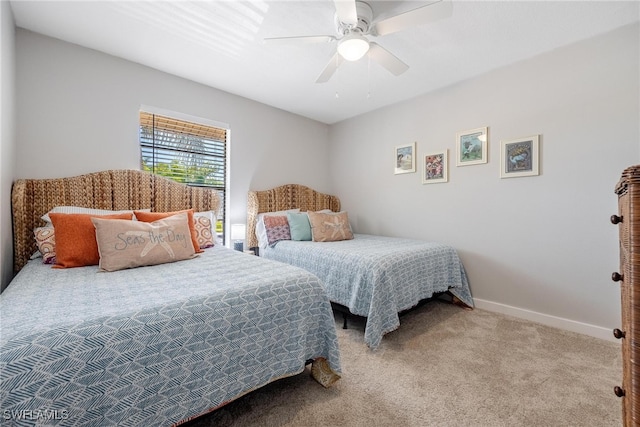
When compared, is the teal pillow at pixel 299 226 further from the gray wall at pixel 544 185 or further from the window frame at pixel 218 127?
the gray wall at pixel 544 185

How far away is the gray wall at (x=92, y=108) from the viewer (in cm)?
221

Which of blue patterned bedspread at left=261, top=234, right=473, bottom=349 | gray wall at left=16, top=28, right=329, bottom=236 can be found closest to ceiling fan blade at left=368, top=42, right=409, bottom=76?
blue patterned bedspread at left=261, top=234, right=473, bottom=349

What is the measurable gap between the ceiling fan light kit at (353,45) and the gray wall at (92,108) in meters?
2.00

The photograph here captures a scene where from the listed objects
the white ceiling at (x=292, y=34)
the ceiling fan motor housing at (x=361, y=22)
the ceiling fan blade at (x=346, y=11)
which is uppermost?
the white ceiling at (x=292, y=34)

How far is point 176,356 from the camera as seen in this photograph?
106 centimetres

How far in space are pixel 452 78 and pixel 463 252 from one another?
77.9 inches

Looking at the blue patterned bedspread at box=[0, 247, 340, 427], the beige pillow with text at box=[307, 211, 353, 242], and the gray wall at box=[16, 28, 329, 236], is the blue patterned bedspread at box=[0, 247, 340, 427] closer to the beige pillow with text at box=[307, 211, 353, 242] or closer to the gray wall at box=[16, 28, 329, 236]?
the gray wall at box=[16, 28, 329, 236]

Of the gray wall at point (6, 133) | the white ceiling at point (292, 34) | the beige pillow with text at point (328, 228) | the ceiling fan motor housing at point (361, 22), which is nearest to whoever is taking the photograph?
the gray wall at point (6, 133)

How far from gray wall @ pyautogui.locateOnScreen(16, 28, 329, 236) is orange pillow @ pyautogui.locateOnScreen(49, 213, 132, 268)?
832 mm

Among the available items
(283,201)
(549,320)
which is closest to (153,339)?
(283,201)

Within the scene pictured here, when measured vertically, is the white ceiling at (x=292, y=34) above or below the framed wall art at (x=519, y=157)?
above

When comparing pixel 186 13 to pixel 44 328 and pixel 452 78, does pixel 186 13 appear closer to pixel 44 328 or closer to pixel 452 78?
pixel 44 328

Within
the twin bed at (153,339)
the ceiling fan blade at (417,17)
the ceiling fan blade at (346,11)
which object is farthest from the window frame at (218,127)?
the ceiling fan blade at (417,17)

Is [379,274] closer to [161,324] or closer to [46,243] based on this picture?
[161,324]
